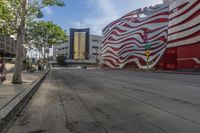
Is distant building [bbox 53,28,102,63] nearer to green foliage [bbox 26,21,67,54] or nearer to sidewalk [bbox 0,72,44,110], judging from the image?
green foliage [bbox 26,21,67,54]

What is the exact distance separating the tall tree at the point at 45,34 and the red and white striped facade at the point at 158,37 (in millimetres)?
Answer: 26518

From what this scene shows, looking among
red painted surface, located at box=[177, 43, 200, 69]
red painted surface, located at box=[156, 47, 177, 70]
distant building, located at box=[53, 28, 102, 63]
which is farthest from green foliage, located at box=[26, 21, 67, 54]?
distant building, located at box=[53, 28, 102, 63]

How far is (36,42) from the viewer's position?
199 ft

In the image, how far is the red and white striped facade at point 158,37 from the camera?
223 ft

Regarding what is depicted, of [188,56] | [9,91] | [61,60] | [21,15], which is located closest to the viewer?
[9,91]

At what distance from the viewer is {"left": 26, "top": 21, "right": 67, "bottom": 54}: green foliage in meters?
56.3

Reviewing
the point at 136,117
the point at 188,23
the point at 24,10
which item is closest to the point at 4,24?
the point at 24,10

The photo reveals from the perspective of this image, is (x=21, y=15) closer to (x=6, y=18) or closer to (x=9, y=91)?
(x=6, y=18)

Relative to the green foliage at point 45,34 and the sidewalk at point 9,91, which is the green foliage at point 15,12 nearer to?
the sidewalk at point 9,91

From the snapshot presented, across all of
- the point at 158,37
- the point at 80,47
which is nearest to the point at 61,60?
the point at 80,47

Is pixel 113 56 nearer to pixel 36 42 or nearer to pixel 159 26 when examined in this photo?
pixel 159 26

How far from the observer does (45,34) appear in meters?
58.3

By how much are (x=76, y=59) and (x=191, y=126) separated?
6879 inches

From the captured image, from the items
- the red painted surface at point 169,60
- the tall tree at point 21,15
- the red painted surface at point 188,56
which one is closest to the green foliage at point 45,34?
the red painted surface at point 188,56
